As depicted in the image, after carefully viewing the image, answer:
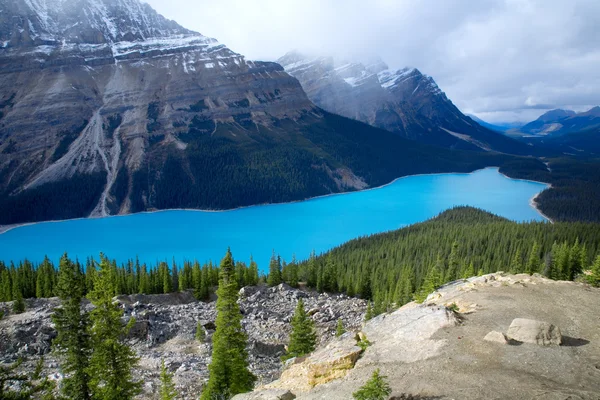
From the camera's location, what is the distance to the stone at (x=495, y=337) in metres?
17.5

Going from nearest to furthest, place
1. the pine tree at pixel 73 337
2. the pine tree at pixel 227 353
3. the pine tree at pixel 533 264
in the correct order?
the pine tree at pixel 73 337 → the pine tree at pixel 227 353 → the pine tree at pixel 533 264

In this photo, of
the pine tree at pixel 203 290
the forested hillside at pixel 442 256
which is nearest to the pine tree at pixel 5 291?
the pine tree at pixel 203 290

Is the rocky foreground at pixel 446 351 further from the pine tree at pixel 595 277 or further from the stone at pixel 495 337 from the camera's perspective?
the pine tree at pixel 595 277

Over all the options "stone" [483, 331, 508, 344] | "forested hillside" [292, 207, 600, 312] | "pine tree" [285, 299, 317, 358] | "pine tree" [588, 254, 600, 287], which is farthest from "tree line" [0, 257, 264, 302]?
"stone" [483, 331, 508, 344]

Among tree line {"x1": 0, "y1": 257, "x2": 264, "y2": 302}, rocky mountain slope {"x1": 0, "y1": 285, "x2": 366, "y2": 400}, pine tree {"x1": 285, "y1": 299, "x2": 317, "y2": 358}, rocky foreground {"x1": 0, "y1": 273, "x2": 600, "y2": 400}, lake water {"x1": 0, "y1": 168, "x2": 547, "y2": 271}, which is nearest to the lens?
rocky foreground {"x1": 0, "y1": 273, "x2": 600, "y2": 400}

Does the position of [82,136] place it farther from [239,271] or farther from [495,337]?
[495,337]

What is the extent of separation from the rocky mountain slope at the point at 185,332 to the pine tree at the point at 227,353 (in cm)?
439

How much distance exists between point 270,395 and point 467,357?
8.30 meters

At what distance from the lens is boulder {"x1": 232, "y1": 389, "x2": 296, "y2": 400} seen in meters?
16.3

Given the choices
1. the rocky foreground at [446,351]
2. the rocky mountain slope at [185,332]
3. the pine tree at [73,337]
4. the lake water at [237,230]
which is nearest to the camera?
the rocky foreground at [446,351]

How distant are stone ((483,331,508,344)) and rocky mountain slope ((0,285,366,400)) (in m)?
14.3

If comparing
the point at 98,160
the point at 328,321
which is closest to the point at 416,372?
the point at 328,321

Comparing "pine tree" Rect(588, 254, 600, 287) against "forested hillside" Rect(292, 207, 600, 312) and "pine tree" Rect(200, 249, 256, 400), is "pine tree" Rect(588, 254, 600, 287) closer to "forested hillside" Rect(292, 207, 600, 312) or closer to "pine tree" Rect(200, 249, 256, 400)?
"forested hillside" Rect(292, 207, 600, 312)

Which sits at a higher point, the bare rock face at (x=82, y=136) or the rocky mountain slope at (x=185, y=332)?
the bare rock face at (x=82, y=136)
